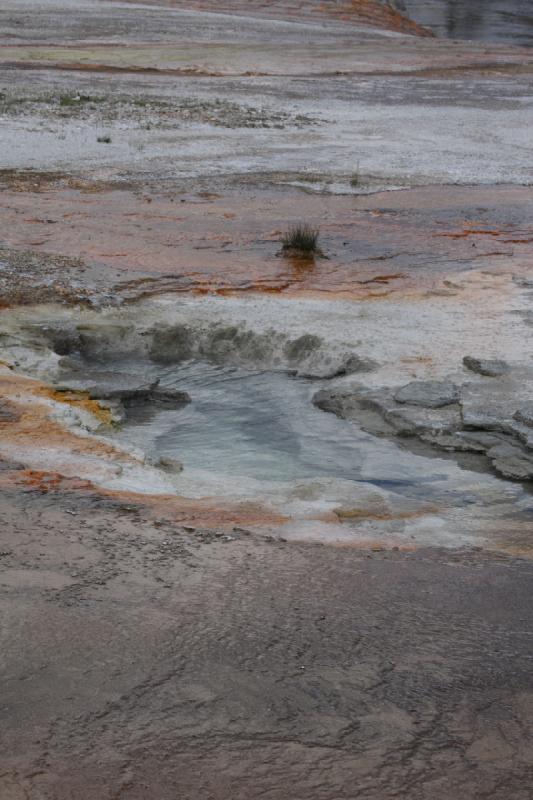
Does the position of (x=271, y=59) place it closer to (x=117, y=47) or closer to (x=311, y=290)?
(x=117, y=47)

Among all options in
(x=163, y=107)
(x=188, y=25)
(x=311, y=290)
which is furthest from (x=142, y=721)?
(x=188, y=25)

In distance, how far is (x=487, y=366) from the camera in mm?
6875

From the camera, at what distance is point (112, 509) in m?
4.82

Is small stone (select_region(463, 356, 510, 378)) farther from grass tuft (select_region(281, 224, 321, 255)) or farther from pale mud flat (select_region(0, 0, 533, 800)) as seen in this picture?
grass tuft (select_region(281, 224, 321, 255))

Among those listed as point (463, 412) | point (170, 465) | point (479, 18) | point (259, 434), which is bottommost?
point (259, 434)

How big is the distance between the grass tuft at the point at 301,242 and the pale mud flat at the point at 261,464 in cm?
11

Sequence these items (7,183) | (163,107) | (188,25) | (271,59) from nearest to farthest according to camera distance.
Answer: (7,183), (163,107), (271,59), (188,25)

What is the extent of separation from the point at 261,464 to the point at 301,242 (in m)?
3.45

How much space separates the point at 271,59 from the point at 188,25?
6855mm

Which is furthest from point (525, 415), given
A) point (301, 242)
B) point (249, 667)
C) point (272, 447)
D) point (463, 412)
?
point (301, 242)

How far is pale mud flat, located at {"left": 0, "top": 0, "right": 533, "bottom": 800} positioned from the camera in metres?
3.25

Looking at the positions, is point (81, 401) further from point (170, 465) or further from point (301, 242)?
point (301, 242)

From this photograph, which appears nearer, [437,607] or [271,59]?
[437,607]

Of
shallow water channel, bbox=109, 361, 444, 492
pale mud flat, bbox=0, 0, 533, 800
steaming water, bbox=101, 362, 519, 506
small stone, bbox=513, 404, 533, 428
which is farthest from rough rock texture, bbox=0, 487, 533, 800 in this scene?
small stone, bbox=513, 404, 533, 428
